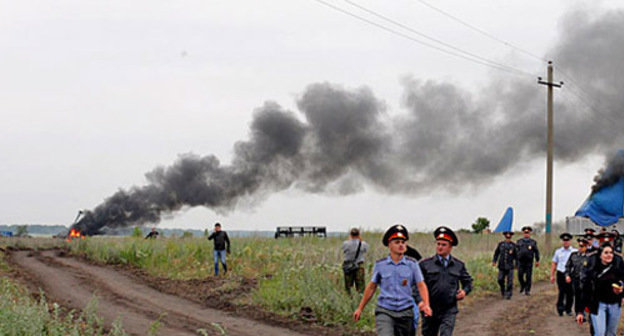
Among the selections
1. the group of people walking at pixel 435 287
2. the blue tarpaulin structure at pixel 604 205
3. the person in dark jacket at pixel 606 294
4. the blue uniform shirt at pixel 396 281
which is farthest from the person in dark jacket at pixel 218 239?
the blue tarpaulin structure at pixel 604 205

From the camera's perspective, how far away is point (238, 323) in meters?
15.9

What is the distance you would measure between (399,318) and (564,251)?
32.2 ft

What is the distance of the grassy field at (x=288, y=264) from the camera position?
1670cm

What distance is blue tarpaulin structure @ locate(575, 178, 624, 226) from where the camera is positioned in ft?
143

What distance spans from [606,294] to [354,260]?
7245 mm

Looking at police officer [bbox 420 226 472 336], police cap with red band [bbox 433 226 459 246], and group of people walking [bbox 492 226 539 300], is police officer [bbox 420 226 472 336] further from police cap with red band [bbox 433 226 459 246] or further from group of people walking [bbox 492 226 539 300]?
group of people walking [bbox 492 226 539 300]

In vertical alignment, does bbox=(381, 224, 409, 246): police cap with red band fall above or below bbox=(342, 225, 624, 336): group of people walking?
above

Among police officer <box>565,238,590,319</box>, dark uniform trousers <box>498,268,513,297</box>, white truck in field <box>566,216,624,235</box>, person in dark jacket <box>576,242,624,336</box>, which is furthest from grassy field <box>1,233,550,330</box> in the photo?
white truck in field <box>566,216,624,235</box>

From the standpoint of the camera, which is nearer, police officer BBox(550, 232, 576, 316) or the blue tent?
police officer BBox(550, 232, 576, 316)

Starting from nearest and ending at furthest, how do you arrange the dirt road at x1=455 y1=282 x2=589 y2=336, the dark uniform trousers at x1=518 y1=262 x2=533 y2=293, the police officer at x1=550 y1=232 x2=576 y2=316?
the dirt road at x1=455 y1=282 x2=589 y2=336 → the police officer at x1=550 y1=232 x2=576 y2=316 → the dark uniform trousers at x1=518 y1=262 x2=533 y2=293

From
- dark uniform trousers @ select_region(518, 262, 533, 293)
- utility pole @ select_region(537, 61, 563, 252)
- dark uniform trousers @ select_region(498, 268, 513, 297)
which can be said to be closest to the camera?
dark uniform trousers @ select_region(498, 268, 513, 297)

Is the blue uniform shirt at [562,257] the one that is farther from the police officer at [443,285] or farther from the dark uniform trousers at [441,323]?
the dark uniform trousers at [441,323]

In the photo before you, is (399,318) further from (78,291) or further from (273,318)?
(78,291)

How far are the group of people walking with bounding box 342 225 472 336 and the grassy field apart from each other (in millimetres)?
5932
